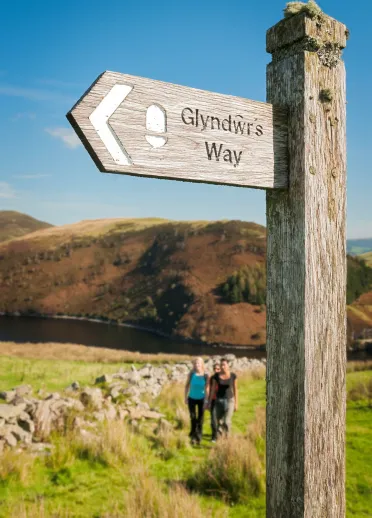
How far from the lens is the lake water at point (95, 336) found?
137 ft

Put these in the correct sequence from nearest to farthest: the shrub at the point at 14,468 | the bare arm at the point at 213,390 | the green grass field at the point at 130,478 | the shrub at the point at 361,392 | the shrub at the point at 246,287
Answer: the green grass field at the point at 130,478 < the shrub at the point at 14,468 < the bare arm at the point at 213,390 < the shrub at the point at 361,392 < the shrub at the point at 246,287

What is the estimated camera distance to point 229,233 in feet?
193

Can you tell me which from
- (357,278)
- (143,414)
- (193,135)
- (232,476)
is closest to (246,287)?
(357,278)

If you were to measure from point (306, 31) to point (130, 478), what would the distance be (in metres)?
4.79

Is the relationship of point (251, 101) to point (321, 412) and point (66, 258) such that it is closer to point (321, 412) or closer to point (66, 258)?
point (321, 412)

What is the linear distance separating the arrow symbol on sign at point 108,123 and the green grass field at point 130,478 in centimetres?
298

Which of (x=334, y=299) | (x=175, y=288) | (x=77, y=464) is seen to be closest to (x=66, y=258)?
(x=175, y=288)

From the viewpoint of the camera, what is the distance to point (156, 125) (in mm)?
1691

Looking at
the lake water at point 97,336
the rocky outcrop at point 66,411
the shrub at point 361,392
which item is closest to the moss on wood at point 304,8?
the rocky outcrop at point 66,411

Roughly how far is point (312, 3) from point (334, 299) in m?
1.29

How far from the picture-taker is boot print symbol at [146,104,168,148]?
1.67 metres

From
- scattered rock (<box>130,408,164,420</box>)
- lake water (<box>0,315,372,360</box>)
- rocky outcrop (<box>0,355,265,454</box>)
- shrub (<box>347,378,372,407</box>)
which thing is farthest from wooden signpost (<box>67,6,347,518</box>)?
lake water (<box>0,315,372,360</box>)

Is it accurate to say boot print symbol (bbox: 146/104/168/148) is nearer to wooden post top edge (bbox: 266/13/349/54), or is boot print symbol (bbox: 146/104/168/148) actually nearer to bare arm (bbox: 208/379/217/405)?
wooden post top edge (bbox: 266/13/349/54)

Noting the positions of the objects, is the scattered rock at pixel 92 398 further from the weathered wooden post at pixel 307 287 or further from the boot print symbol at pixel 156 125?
the boot print symbol at pixel 156 125
